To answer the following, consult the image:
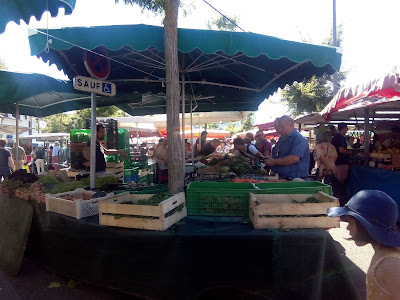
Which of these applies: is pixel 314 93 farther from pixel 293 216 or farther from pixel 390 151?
pixel 293 216

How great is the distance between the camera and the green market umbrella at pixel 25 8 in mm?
2629

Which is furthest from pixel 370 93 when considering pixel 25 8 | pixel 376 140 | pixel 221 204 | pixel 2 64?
pixel 2 64

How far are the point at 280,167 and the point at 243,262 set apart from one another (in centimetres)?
200

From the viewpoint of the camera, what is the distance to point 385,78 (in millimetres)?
4527

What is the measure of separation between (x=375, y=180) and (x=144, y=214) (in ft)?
19.0

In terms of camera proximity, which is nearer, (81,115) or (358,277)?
(358,277)

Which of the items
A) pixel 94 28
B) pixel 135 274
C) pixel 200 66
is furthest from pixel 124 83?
pixel 135 274

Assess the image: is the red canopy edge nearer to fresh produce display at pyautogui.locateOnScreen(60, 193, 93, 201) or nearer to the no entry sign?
the no entry sign

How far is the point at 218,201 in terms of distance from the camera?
300 centimetres

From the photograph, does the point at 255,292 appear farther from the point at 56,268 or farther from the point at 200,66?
the point at 200,66

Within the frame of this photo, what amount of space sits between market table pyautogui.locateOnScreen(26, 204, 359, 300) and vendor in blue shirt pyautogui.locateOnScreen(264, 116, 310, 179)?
154 centimetres

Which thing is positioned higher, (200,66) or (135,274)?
(200,66)

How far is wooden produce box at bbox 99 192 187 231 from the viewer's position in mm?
2621

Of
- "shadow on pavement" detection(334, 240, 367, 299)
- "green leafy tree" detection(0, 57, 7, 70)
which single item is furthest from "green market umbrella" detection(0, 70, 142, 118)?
"green leafy tree" detection(0, 57, 7, 70)
